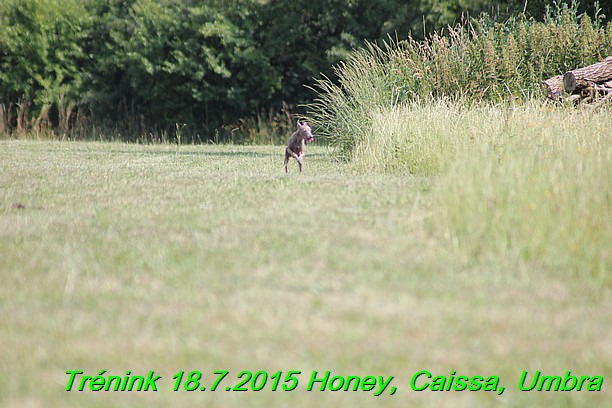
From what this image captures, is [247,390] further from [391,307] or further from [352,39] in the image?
[352,39]

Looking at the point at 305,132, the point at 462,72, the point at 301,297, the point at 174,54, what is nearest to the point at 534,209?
the point at 301,297

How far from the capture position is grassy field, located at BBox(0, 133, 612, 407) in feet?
11.2

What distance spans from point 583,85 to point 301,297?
31.5 feet

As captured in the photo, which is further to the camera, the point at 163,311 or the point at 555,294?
the point at 555,294

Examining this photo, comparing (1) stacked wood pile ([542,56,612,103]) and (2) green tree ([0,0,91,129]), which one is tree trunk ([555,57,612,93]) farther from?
(2) green tree ([0,0,91,129])

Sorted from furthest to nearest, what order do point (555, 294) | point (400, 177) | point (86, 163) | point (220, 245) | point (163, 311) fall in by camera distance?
point (86, 163) → point (400, 177) → point (220, 245) → point (555, 294) → point (163, 311)

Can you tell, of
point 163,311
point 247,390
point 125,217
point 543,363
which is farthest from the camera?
point 125,217

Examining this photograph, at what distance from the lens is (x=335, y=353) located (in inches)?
140

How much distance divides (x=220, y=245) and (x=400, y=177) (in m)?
4.14

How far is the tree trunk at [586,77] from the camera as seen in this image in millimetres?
12398

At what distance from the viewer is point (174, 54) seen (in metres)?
24.6

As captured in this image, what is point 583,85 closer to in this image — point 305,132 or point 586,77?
point 586,77

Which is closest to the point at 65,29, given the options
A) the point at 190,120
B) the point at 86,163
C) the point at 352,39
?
the point at 190,120

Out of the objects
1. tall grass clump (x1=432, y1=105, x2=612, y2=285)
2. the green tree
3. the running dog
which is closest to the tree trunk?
the running dog
